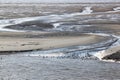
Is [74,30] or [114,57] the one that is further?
[74,30]

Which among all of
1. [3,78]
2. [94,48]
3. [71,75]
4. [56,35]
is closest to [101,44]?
[94,48]

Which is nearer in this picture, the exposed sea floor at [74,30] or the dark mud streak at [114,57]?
the dark mud streak at [114,57]

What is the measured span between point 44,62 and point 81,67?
235 cm

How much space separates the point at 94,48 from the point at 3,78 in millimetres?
9049

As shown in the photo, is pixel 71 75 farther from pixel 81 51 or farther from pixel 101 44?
pixel 101 44

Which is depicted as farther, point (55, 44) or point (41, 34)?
point (41, 34)

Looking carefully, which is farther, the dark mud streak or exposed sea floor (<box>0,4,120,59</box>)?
exposed sea floor (<box>0,4,120,59</box>)

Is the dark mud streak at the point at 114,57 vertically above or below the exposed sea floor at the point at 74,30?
above

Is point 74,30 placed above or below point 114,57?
below

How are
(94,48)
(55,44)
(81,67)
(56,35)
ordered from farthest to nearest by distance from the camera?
(56,35)
(55,44)
(94,48)
(81,67)

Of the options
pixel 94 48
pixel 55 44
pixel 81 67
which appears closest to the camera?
pixel 81 67

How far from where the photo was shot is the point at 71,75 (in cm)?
1880

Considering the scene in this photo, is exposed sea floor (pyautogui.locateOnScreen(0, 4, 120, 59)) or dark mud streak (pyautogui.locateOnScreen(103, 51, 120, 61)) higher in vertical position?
dark mud streak (pyautogui.locateOnScreen(103, 51, 120, 61))

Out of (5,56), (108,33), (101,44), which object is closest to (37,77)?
(5,56)
